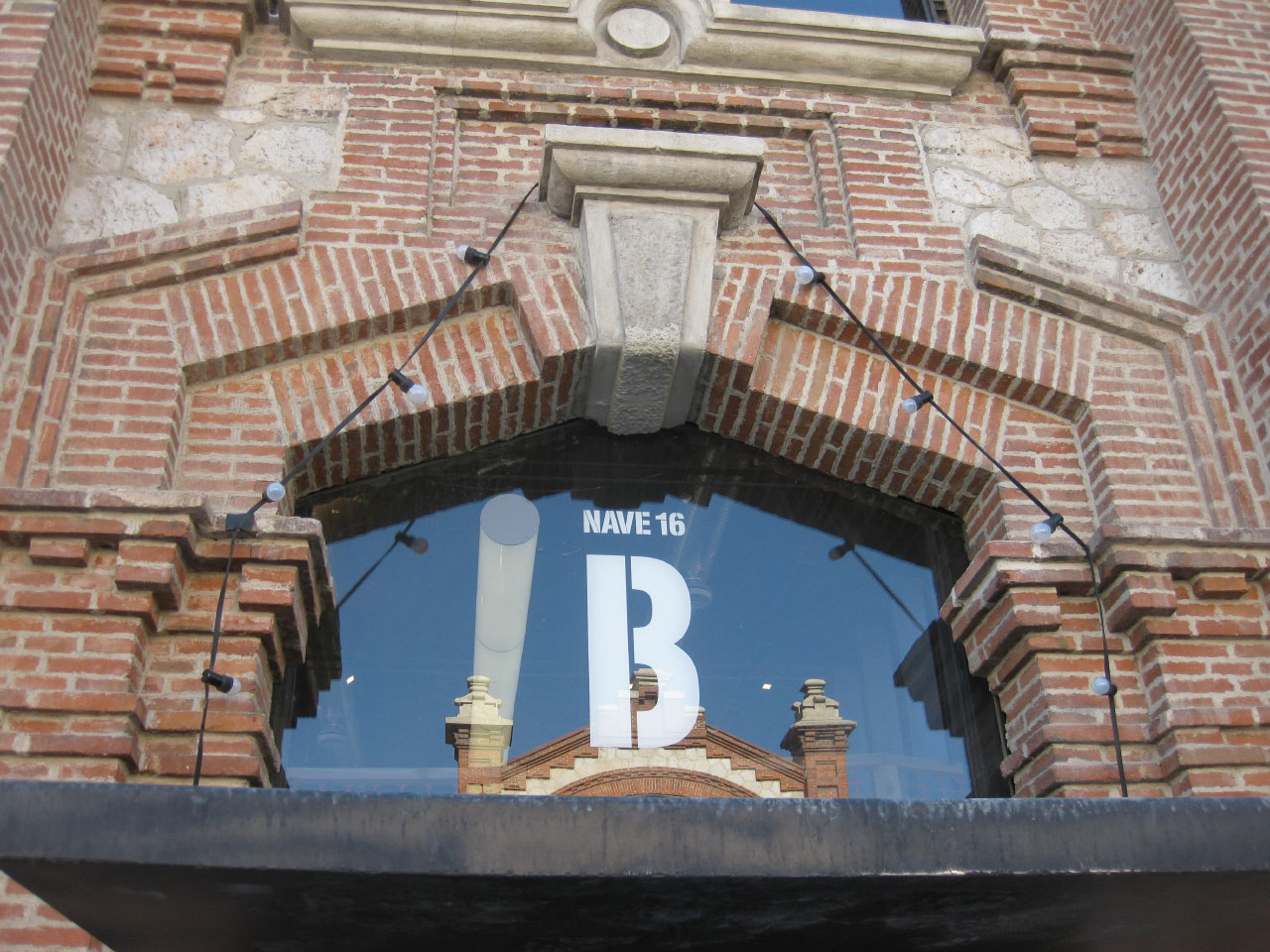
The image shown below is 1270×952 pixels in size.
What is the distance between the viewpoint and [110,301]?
529cm

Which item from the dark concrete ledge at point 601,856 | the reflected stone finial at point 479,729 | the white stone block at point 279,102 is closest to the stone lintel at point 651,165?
the white stone block at point 279,102

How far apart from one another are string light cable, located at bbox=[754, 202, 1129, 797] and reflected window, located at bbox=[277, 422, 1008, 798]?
51 centimetres

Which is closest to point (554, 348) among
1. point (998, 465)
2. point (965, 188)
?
point (998, 465)

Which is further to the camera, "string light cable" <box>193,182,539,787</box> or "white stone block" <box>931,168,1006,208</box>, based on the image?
"white stone block" <box>931,168,1006,208</box>

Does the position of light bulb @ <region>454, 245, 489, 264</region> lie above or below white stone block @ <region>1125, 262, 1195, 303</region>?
below

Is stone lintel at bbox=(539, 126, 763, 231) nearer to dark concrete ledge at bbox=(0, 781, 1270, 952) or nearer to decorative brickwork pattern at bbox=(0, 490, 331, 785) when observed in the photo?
decorative brickwork pattern at bbox=(0, 490, 331, 785)

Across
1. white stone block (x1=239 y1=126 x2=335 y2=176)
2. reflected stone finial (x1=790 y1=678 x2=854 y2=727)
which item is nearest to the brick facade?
white stone block (x1=239 y1=126 x2=335 y2=176)

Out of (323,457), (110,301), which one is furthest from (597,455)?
(110,301)

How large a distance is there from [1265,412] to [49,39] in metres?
5.28

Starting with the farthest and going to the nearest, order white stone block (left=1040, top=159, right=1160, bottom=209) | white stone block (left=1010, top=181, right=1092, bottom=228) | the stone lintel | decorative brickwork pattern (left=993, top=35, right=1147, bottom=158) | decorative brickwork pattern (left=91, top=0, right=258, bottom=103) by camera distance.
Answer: decorative brickwork pattern (left=993, top=35, right=1147, bottom=158), white stone block (left=1040, top=159, right=1160, bottom=209), white stone block (left=1010, top=181, right=1092, bottom=228), decorative brickwork pattern (left=91, top=0, right=258, bottom=103), the stone lintel

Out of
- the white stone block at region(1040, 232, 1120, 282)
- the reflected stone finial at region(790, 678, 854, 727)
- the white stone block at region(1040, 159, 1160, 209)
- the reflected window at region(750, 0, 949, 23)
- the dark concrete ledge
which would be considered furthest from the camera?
the reflected window at region(750, 0, 949, 23)

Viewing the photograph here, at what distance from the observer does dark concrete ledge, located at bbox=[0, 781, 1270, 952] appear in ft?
9.32

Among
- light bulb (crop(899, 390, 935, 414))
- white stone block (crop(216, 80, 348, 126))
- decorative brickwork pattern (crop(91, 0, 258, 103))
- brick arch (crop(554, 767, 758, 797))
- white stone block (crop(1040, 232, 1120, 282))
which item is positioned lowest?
brick arch (crop(554, 767, 758, 797))

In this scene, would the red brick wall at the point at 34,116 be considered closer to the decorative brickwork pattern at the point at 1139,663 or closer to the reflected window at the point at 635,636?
the reflected window at the point at 635,636
